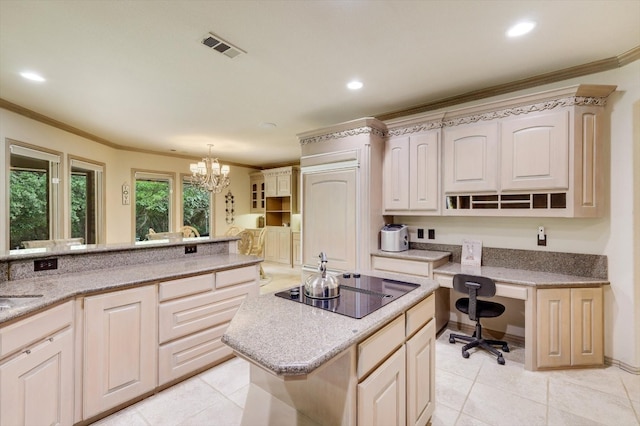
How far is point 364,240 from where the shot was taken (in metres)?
3.37

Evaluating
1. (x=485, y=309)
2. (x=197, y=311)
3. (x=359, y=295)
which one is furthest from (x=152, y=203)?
(x=485, y=309)

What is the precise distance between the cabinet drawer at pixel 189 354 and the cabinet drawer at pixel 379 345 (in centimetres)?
140

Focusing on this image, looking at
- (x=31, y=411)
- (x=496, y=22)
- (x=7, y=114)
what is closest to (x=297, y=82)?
(x=496, y=22)

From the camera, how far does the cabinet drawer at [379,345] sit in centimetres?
120

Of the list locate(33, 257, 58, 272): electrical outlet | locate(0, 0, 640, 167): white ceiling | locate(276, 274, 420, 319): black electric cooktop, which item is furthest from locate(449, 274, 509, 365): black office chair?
locate(33, 257, 58, 272): electrical outlet

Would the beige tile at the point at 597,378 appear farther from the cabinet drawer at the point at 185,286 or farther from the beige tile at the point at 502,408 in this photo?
the cabinet drawer at the point at 185,286

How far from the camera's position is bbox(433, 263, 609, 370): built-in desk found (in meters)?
2.50

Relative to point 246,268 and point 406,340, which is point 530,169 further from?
point 246,268

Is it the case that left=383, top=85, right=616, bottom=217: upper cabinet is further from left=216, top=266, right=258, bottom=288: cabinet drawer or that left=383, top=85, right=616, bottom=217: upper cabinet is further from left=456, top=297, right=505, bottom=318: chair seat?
left=216, top=266, right=258, bottom=288: cabinet drawer

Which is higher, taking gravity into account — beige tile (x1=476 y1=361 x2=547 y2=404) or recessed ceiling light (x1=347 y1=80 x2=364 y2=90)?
recessed ceiling light (x1=347 y1=80 x2=364 y2=90)

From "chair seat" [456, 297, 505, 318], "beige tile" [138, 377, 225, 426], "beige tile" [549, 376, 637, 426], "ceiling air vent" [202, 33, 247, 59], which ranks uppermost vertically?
"ceiling air vent" [202, 33, 247, 59]

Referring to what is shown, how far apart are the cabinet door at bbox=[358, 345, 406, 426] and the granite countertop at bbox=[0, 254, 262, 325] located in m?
1.67

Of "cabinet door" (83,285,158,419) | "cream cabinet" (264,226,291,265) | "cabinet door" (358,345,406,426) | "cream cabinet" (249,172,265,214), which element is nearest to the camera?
"cabinet door" (358,345,406,426)

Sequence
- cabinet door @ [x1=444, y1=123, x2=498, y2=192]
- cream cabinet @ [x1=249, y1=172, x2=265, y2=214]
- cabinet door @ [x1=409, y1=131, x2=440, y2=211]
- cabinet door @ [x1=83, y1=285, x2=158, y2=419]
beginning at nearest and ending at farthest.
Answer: cabinet door @ [x1=83, y1=285, x2=158, y2=419] → cabinet door @ [x1=444, y1=123, x2=498, y2=192] → cabinet door @ [x1=409, y1=131, x2=440, y2=211] → cream cabinet @ [x1=249, y1=172, x2=265, y2=214]
